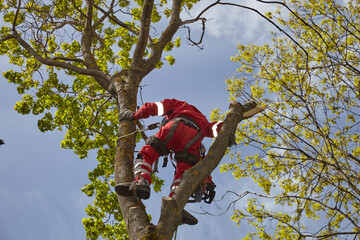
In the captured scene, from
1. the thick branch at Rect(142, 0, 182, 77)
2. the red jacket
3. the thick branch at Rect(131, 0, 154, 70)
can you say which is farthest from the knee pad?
the thick branch at Rect(142, 0, 182, 77)

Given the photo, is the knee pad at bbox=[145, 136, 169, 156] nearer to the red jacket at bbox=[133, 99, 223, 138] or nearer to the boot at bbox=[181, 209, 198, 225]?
the red jacket at bbox=[133, 99, 223, 138]

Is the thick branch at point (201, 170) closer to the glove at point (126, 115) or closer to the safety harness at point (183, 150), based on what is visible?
the safety harness at point (183, 150)

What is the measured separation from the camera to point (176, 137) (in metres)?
3.89

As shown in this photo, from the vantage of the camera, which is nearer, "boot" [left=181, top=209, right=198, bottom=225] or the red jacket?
"boot" [left=181, top=209, right=198, bottom=225]

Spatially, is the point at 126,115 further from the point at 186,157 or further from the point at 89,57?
the point at 89,57

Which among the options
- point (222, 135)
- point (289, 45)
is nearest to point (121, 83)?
point (222, 135)

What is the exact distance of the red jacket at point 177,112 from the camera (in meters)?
4.07

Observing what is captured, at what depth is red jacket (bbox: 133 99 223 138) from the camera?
4066mm

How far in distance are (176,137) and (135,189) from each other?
3.55ft

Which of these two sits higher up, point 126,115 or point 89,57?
point 89,57

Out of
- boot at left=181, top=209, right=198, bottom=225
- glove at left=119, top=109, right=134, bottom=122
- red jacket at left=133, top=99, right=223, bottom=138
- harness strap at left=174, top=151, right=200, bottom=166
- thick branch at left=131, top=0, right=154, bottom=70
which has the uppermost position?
thick branch at left=131, top=0, right=154, bottom=70

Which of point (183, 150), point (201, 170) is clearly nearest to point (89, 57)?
point (183, 150)

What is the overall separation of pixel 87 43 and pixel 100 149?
2715 millimetres

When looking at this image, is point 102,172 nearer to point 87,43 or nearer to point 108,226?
point 108,226
